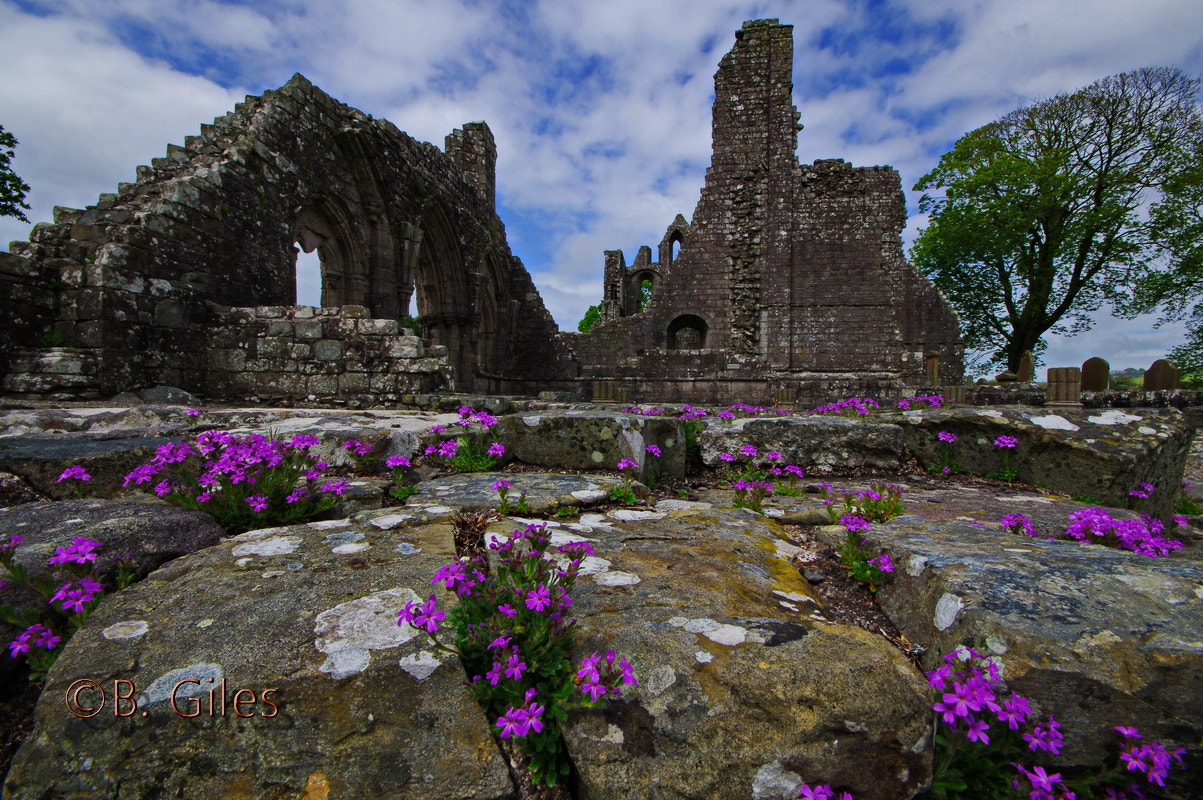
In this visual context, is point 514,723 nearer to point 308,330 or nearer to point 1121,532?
point 1121,532

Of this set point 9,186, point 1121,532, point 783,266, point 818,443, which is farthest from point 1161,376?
point 9,186

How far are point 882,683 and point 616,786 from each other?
0.56m

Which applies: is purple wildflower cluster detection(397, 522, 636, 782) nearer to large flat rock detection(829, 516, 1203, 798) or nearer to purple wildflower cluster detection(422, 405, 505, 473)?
large flat rock detection(829, 516, 1203, 798)

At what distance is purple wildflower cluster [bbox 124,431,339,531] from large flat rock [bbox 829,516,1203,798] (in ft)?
7.00

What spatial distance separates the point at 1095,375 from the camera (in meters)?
13.1

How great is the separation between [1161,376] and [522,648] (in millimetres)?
16798

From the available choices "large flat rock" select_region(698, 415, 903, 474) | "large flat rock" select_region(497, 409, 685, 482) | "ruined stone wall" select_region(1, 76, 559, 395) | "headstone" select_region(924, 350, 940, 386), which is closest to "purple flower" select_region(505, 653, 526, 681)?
"large flat rock" select_region(497, 409, 685, 482)

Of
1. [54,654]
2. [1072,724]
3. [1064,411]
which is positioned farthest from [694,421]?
[54,654]

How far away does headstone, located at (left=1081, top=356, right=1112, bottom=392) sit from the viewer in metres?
13.0

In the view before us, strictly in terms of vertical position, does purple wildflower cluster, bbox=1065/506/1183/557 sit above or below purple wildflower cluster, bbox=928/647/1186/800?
above

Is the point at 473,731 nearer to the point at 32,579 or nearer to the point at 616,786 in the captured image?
the point at 616,786

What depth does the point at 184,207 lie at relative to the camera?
6.77m

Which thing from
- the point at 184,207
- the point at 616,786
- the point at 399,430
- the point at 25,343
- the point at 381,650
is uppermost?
the point at 184,207

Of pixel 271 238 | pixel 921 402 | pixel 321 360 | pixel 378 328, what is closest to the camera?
pixel 921 402
